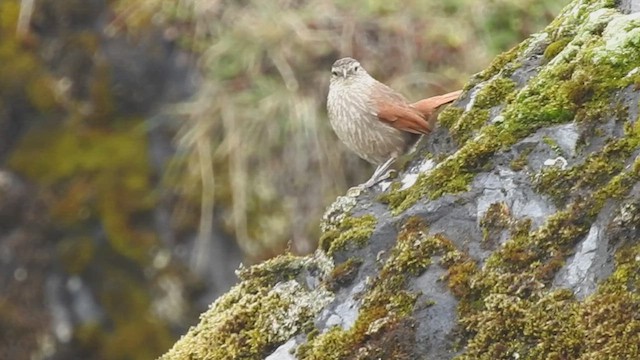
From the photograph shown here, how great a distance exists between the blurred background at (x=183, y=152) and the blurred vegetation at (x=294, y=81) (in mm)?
11

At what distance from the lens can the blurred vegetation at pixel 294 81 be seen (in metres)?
7.10

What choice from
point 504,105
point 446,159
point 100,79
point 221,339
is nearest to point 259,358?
point 221,339

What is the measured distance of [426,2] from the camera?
7.29 metres

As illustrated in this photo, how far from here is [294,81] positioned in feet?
23.2

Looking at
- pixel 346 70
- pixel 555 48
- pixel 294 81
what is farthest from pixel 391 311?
pixel 294 81

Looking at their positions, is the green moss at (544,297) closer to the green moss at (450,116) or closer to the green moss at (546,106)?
the green moss at (546,106)

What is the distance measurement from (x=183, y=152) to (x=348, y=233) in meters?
4.19

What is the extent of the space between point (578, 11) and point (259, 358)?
1.73 m

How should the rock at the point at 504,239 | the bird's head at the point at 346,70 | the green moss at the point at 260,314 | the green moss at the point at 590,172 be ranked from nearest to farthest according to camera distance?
the rock at the point at 504,239 < the green moss at the point at 590,172 < the green moss at the point at 260,314 < the bird's head at the point at 346,70

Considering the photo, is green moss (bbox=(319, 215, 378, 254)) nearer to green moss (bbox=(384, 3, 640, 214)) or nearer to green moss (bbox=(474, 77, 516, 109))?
green moss (bbox=(384, 3, 640, 214))

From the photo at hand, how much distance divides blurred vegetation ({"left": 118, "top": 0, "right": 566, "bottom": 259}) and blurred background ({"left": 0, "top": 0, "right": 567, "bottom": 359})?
1 centimetres

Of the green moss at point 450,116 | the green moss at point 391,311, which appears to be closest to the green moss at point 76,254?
the green moss at point 450,116

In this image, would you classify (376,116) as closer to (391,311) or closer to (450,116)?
(450,116)

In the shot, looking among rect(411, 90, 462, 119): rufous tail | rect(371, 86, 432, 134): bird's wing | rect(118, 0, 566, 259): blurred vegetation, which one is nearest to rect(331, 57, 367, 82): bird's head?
rect(371, 86, 432, 134): bird's wing
